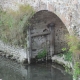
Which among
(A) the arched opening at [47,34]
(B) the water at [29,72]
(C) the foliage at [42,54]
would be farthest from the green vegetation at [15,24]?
(B) the water at [29,72]

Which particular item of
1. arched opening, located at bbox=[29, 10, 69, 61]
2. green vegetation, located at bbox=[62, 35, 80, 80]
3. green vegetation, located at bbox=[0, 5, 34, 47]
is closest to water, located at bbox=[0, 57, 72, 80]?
arched opening, located at bbox=[29, 10, 69, 61]

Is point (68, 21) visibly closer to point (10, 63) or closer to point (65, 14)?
point (65, 14)

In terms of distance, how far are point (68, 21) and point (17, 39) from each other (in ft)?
14.6

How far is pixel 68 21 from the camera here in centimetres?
1224

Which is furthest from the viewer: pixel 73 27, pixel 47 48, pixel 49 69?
pixel 47 48

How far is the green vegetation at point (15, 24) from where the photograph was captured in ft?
49.6

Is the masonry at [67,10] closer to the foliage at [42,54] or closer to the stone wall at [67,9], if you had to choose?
the stone wall at [67,9]

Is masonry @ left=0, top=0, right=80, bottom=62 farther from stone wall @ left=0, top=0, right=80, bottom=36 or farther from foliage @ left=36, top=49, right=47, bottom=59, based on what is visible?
foliage @ left=36, top=49, right=47, bottom=59

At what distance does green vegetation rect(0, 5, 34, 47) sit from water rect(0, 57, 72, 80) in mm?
1142

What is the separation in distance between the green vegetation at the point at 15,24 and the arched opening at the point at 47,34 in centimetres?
47

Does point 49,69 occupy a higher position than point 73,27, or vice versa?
point 73,27

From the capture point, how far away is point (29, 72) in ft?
50.1

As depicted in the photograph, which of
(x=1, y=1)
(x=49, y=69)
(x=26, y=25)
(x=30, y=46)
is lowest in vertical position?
(x=49, y=69)

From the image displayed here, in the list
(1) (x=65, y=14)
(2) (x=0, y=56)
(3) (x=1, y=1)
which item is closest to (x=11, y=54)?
(2) (x=0, y=56)
